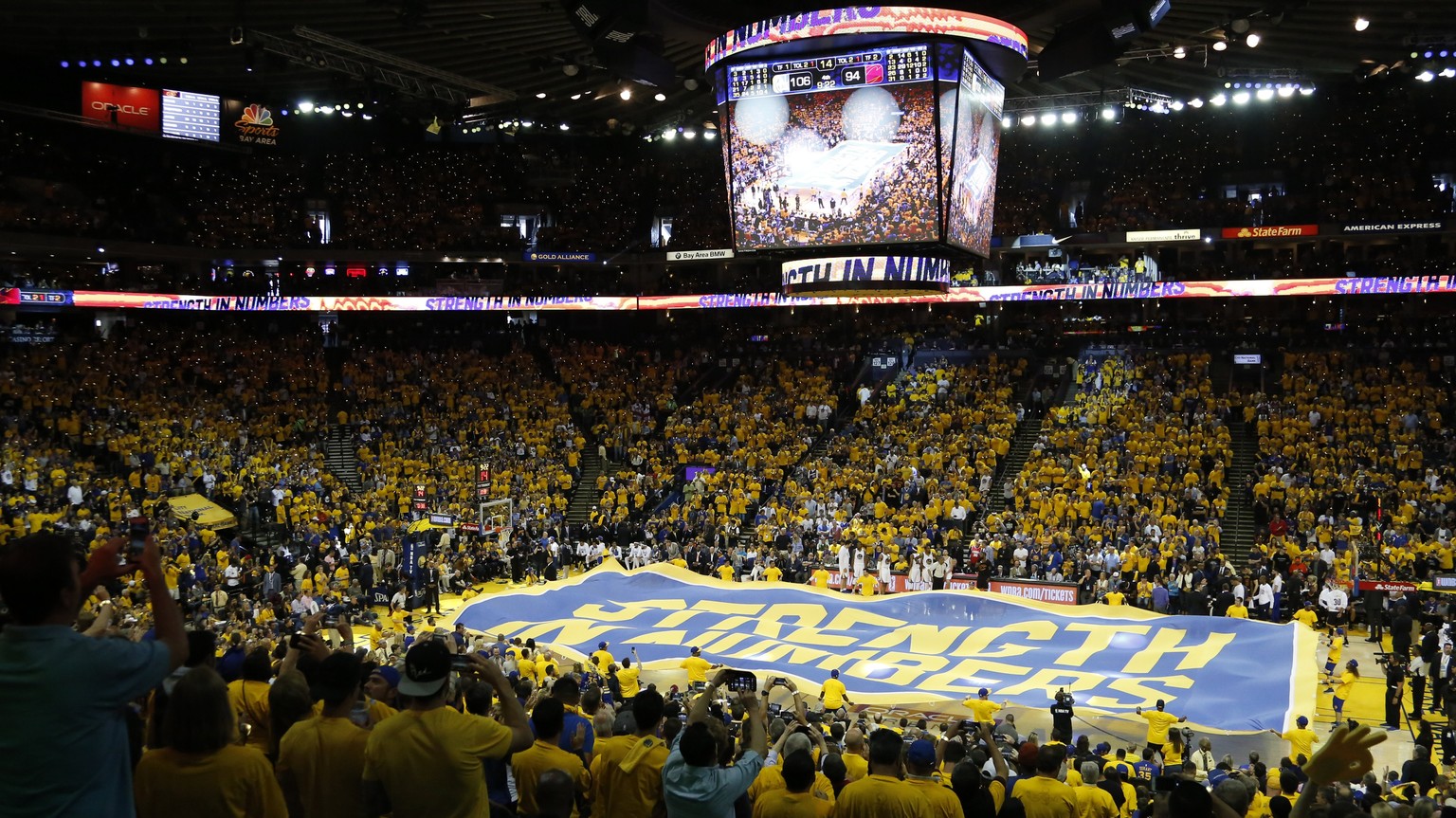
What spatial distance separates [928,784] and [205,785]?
295cm

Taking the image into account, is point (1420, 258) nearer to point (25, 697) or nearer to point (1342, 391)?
point (1342, 391)

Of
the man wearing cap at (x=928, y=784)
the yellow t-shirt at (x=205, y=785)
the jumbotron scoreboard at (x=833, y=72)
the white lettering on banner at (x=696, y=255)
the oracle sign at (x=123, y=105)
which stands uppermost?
the oracle sign at (x=123, y=105)

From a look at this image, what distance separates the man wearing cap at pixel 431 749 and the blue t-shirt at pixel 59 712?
3.87 ft

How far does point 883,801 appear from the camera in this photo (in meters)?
5.11

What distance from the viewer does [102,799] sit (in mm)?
3457

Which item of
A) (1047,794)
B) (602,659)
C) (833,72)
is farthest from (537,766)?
(833,72)

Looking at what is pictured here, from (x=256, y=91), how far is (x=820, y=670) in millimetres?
33018

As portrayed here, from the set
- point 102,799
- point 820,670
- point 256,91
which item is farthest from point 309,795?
point 256,91

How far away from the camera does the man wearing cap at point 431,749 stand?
4445mm

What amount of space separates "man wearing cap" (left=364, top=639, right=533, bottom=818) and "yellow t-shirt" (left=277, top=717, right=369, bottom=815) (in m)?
0.15

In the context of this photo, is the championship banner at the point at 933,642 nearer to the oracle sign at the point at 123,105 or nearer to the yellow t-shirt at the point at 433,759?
the yellow t-shirt at the point at 433,759

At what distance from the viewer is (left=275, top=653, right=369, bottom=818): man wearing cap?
4680 mm

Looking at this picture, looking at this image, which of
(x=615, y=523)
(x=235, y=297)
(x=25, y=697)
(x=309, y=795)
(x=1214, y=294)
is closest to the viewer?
(x=25, y=697)

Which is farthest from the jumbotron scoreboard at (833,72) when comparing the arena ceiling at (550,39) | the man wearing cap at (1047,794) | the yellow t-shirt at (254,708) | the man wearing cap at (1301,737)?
the yellow t-shirt at (254,708)
